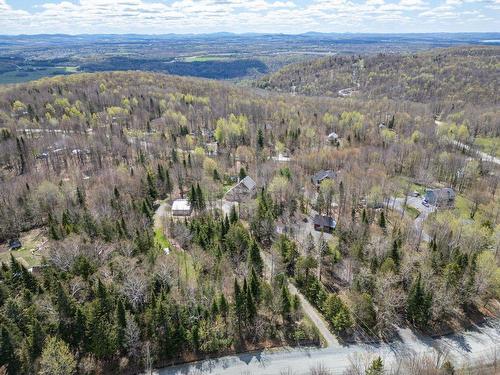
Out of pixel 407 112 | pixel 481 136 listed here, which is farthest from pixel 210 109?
pixel 481 136

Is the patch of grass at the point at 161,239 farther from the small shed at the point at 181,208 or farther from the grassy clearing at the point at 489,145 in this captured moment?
the grassy clearing at the point at 489,145

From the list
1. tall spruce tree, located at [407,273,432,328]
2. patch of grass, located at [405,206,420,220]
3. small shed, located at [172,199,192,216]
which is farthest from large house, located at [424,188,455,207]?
small shed, located at [172,199,192,216]

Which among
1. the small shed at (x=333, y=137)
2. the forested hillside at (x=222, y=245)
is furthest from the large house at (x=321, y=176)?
the small shed at (x=333, y=137)

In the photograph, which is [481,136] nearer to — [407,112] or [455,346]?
[407,112]

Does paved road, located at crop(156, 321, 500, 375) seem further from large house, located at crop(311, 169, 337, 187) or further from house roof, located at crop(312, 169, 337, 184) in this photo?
house roof, located at crop(312, 169, 337, 184)

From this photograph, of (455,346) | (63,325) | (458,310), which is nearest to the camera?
(63,325)

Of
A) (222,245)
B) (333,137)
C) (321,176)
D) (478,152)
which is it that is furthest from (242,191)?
(478,152)
